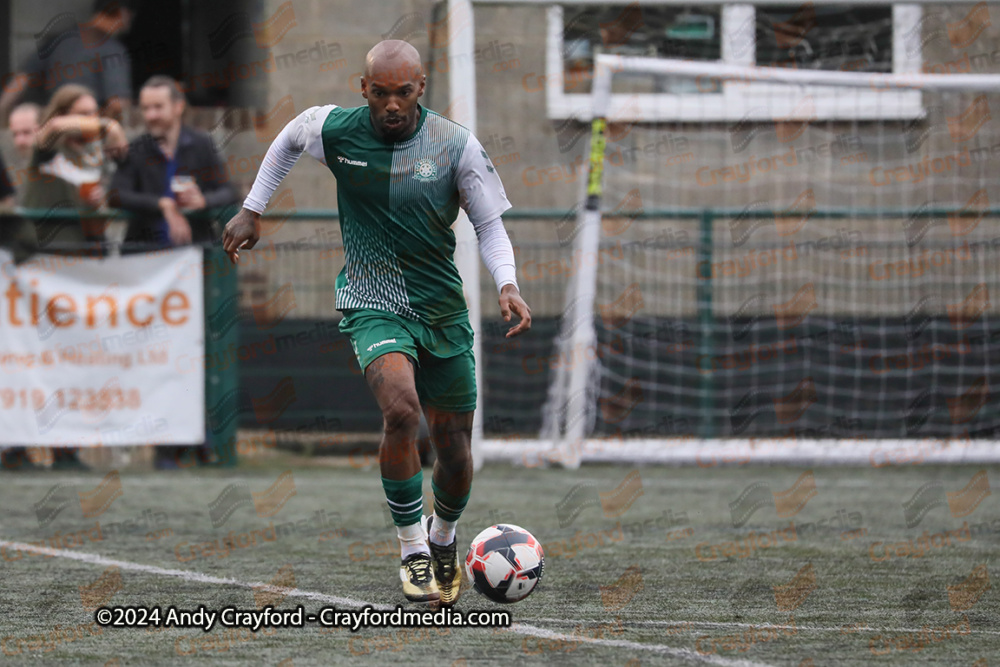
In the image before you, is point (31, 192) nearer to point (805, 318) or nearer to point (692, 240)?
point (692, 240)

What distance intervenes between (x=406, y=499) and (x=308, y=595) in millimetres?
567

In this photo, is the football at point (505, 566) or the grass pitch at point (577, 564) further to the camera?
the football at point (505, 566)

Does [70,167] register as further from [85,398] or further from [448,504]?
[448,504]

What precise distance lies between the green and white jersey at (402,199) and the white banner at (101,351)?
17.1 ft

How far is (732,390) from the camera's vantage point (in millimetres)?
11250

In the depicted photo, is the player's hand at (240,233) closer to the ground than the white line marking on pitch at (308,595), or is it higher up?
higher up

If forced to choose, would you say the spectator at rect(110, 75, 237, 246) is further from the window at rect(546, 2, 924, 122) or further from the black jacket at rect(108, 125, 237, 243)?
the window at rect(546, 2, 924, 122)

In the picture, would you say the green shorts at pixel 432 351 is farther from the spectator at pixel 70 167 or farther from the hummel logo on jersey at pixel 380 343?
the spectator at pixel 70 167

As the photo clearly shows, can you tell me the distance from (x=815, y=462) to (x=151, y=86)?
19.0ft

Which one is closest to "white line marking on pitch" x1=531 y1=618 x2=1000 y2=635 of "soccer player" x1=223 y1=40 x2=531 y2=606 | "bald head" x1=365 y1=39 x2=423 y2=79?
"soccer player" x1=223 y1=40 x2=531 y2=606

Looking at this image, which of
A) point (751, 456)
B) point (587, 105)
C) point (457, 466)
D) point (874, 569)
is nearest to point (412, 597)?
point (457, 466)

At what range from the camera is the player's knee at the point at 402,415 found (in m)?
4.71

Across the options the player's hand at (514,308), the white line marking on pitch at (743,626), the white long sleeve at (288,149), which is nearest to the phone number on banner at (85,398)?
the white long sleeve at (288,149)

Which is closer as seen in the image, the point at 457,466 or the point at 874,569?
the point at 457,466
